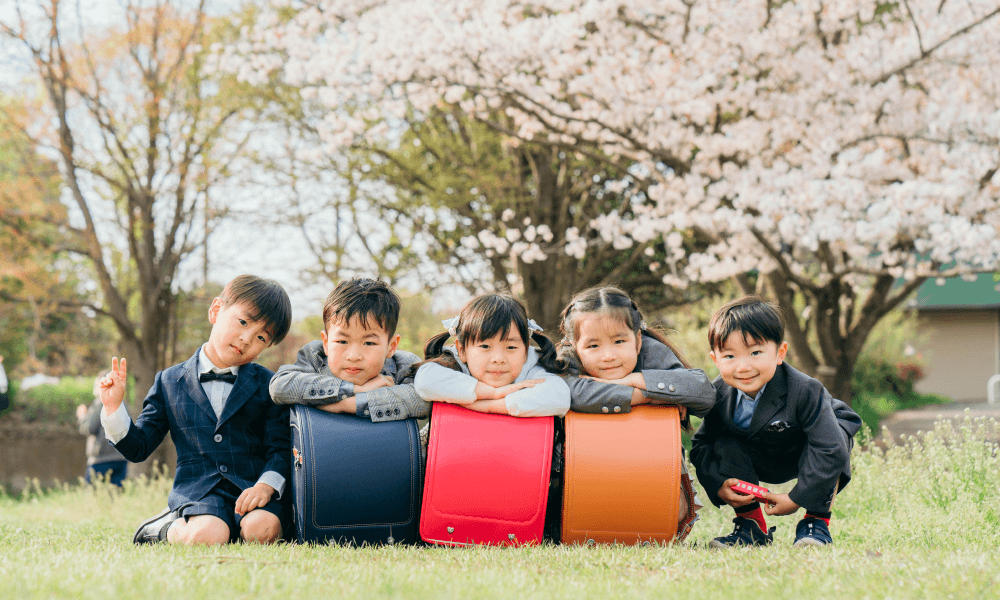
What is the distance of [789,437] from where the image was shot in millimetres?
3471

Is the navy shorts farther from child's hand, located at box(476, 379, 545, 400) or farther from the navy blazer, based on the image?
child's hand, located at box(476, 379, 545, 400)

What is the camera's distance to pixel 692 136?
8.92 metres

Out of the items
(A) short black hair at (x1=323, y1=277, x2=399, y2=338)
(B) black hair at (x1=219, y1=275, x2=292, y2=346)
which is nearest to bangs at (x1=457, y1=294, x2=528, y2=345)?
(A) short black hair at (x1=323, y1=277, x2=399, y2=338)

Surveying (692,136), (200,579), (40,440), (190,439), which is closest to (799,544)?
(200,579)

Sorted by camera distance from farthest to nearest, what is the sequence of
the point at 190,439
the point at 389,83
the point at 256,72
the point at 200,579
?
the point at 256,72
the point at 389,83
the point at 190,439
the point at 200,579

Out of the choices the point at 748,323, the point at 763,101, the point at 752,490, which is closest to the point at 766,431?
the point at 752,490

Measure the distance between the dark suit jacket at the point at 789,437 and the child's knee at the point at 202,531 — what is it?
210 centimetres

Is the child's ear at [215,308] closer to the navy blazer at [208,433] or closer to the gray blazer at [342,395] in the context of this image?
the navy blazer at [208,433]

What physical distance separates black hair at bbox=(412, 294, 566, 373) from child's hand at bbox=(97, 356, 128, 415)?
124 centimetres

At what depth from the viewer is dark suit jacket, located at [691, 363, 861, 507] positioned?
10.9ft

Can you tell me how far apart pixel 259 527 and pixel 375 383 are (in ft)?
2.48

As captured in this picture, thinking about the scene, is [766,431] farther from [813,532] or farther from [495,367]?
[495,367]

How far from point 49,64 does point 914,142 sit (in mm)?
10359

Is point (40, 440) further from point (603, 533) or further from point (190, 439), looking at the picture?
point (603, 533)
